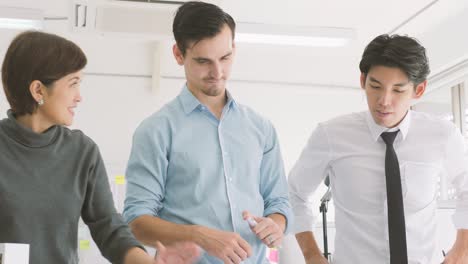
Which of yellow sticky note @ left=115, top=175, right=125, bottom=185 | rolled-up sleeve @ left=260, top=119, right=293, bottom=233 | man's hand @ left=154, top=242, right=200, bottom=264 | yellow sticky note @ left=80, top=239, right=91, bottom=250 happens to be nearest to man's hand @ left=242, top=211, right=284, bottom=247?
rolled-up sleeve @ left=260, top=119, right=293, bottom=233

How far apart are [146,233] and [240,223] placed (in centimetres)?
25

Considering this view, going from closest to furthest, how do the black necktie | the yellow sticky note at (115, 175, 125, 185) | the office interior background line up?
the black necktie → the office interior background → the yellow sticky note at (115, 175, 125, 185)

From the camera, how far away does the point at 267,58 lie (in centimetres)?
721

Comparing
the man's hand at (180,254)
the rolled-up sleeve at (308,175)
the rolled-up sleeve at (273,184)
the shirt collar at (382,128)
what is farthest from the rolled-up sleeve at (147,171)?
the shirt collar at (382,128)

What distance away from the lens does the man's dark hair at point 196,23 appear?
1751 millimetres

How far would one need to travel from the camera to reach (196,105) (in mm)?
1800

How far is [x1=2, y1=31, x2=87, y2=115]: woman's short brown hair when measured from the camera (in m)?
1.54

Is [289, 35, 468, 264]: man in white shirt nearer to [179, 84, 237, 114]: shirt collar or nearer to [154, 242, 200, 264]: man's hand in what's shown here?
[179, 84, 237, 114]: shirt collar

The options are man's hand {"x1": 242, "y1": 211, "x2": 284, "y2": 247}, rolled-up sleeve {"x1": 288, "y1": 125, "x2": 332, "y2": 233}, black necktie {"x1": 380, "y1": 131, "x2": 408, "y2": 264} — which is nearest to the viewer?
man's hand {"x1": 242, "y1": 211, "x2": 284, "y2": 247}

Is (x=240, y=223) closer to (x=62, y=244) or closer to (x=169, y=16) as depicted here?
(x=62, y=244)

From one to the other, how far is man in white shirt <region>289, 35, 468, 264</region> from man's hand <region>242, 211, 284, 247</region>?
48cm

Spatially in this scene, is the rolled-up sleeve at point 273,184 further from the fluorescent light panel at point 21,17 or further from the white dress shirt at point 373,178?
the fluorescent light panel at point 21,17

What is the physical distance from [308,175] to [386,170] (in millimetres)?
277

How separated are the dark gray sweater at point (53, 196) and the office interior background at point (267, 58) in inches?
122
